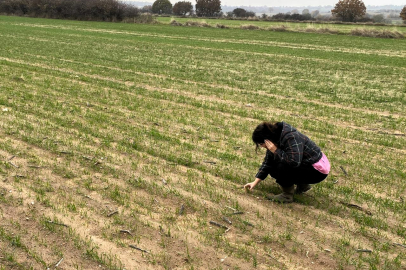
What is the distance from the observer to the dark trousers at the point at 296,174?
204 inches

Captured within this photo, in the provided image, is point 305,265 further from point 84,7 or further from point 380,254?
point 84,7

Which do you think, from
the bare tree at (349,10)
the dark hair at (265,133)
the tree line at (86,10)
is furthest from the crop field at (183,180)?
the bare tree at (349,10)

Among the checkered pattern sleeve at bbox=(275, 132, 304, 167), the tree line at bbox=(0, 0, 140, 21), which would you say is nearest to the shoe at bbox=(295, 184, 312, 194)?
the checkered pattern sleeve at bbox=(275, 132, 304, 167)

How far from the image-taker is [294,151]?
4.98m

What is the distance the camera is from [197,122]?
899cm

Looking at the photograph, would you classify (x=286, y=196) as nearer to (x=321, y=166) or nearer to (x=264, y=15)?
(x=321, y=166)

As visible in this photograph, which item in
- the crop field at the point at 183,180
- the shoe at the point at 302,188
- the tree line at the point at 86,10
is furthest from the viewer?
the tree line at the point at 86,10

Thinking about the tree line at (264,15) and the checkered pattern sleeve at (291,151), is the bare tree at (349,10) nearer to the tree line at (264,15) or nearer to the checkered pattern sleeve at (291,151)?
the tree line at (264,15)

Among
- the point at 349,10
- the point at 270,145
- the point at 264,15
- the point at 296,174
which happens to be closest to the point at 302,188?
the point at 296,174

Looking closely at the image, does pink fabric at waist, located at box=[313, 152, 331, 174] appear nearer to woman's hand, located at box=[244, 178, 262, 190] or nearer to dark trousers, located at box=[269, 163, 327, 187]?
dark trousers, located at box=[269, 163, 327, 187]

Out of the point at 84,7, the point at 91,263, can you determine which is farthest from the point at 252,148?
the point at 84,7

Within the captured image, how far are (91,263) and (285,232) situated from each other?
2333 mm

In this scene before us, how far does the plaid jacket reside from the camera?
4980 millimetres

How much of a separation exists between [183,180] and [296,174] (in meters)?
1.79
